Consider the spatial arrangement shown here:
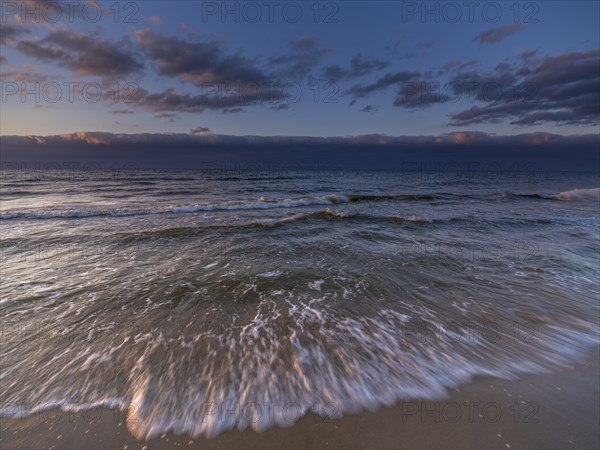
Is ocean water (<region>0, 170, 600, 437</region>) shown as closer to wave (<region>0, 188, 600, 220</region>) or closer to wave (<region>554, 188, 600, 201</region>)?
wave (<region>0, 188, 600, 220</region>)

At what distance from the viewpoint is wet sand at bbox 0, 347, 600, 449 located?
2875mm

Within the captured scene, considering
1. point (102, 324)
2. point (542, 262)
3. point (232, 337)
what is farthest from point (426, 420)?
point (542, 262)

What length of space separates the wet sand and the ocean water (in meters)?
0.16

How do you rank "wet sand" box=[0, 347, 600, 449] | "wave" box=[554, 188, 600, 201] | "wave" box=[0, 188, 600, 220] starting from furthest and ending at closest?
"wave" box=[554, 188, 600, 201], "wave" box=[0, 188, 600, 220], "wet sand" box=[0, 347, 600, 449]

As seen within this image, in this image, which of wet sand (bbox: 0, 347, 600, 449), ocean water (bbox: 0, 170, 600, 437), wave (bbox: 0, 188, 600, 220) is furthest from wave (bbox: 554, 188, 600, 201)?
wet sand (bbox: 0, 347, 600, 449)

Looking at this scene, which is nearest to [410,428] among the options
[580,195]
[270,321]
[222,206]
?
[270,321]

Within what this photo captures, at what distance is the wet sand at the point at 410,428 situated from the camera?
2.88 metres

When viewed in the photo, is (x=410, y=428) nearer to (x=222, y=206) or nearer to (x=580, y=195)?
(x=222, y=206)

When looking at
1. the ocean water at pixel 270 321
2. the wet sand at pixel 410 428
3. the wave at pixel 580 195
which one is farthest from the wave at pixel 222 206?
the wet sand at pixel 410 428

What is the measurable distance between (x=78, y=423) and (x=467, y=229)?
15684 millimetres

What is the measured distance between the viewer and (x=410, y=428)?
305 cm

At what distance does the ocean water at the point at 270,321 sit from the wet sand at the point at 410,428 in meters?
0.16

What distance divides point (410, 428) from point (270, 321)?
9.76 ft

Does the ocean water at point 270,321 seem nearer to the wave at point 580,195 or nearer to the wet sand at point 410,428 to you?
the wet sand at point 410,428
